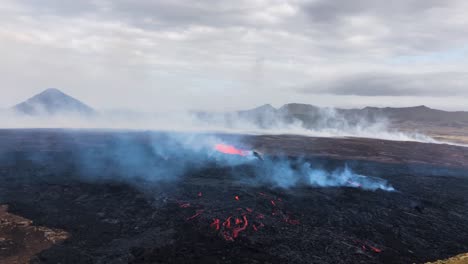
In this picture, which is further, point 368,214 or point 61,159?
point 61,159

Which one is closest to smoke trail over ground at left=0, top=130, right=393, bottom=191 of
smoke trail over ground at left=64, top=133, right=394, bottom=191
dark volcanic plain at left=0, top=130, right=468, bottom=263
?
smoke trail over ground at left=64, top=133, right=394, bottom=191

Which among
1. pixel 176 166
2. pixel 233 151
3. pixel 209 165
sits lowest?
pixel 176 166

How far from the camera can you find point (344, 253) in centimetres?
2559

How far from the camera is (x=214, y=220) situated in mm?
31203

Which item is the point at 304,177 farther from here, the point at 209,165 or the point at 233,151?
the point at 233,151

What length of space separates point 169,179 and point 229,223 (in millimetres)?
19144

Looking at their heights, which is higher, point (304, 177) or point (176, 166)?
point (176, 166)

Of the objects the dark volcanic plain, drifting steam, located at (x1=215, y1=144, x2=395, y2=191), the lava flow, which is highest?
the lava flow

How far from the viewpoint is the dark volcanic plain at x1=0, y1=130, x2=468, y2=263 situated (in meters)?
24.5

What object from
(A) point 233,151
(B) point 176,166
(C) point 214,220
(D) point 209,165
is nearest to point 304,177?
(D) point 209,165

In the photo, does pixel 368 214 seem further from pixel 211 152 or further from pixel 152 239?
pixel 211 152

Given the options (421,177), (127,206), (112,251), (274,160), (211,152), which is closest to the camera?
(112,251)

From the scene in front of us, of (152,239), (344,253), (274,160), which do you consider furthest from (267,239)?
(274,160)

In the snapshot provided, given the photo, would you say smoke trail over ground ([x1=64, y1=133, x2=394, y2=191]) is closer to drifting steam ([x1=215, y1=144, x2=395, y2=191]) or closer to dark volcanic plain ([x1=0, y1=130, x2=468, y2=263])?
drifting steam ([x1=215, y1=144, x2=395, y2=191])
